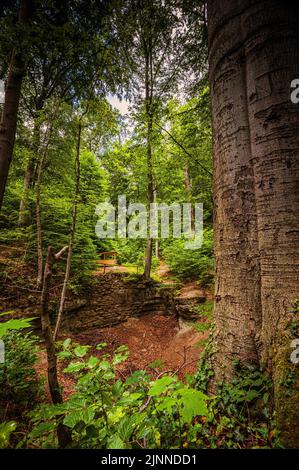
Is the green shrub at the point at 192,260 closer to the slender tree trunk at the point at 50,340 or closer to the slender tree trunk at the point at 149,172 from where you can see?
the slender tree trunk at the point at 149,172

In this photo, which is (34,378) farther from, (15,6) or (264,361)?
(15,6)

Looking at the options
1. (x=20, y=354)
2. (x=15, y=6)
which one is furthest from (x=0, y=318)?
(x=15, y=6)

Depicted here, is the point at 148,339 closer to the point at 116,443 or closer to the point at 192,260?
the point at 192,260

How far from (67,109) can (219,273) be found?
22.9 ft

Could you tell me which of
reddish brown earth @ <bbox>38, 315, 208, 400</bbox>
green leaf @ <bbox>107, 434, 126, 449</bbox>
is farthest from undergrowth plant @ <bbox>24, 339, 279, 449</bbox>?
reddish brown earth @ <bbox>38, 315, 208, 400</bbox>

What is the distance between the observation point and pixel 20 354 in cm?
346

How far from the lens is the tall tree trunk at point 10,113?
395cm

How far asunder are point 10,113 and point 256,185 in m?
4.80

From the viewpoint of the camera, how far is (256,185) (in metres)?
1.79

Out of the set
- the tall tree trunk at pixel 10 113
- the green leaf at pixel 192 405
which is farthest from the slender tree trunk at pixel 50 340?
the tall tree trunk at pixel 10 113

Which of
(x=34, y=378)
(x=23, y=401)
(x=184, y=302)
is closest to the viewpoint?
(x=23, y=401)

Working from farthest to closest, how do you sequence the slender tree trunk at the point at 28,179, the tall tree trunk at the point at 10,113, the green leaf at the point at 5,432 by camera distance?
the slender tree trunk at the point at 28,179
the tall tree trunk at the point at 10,113
the green leaf at the point at 5,432

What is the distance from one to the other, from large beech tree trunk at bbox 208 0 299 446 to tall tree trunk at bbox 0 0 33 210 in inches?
156

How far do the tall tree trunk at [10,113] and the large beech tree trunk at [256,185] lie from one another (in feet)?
13.0
